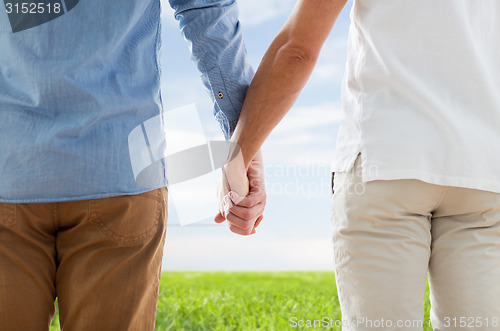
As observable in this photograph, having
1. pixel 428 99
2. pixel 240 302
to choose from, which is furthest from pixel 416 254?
pixel 240 302

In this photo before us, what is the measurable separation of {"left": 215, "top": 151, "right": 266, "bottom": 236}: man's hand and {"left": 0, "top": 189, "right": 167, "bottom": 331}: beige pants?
64cm

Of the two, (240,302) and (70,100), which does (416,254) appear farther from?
(240,302)

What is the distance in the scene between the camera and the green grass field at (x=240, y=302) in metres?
3.65

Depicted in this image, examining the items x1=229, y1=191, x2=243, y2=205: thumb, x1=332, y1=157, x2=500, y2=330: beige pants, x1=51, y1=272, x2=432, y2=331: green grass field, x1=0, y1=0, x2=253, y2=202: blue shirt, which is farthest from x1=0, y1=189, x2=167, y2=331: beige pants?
x1=51, y1=272, x2=432, y2=331: green grass field

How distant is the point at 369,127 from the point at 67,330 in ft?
2.76

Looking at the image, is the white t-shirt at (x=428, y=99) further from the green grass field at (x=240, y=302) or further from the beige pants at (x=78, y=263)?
the green grass field at (x=240, y=302)

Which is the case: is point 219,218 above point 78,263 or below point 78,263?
below

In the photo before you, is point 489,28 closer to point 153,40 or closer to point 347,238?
point 347,238

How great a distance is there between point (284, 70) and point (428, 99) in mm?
480

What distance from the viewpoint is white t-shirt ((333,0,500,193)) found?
123cm

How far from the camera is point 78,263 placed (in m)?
1.24

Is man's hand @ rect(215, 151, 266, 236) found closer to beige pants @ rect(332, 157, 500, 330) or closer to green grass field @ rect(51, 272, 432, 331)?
beige pants @ rect(332, 157, 500, 330)

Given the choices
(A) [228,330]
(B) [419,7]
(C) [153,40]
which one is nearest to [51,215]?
(C) [153,40]

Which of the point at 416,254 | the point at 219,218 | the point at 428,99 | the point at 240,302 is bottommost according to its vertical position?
the point at 240,302
